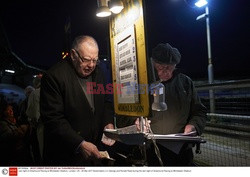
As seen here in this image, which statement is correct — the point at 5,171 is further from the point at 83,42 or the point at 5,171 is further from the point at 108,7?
the point at 108,7

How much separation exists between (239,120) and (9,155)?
2.50 metres

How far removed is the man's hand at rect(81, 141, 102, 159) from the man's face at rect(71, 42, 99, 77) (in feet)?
1.47

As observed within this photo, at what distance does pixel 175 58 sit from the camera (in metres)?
1.44

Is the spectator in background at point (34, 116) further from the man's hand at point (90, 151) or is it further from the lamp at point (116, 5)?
the lamp at point (116, 5)

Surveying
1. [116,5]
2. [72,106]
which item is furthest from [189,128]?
[116,5]

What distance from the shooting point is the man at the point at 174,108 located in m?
1.43

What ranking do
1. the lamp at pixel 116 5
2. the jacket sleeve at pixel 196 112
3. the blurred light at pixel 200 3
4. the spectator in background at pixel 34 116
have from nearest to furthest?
1. the lamp at pixel 116 5
2. the jacket sleeve at pixel 196 112
3. the spectator in background at pixel 34 116
4. the blurred light at pixel 200 3

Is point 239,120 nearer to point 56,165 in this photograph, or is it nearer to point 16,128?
point 56,165

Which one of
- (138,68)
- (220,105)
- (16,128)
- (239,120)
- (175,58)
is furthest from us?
(16,128)

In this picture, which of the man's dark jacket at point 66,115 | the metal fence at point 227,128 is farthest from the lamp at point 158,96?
the metal fence at point 227,128

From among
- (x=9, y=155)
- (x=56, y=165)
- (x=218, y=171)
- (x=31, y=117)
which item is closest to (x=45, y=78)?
(x=56, y=165)

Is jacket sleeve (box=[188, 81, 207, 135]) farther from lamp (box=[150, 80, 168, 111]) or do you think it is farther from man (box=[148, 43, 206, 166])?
lamp (box=[150, 80, 168, 111])

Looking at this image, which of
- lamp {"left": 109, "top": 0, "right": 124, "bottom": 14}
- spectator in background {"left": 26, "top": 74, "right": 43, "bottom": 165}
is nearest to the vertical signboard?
lamp {"left": 109, "top": 0, "right": 124, "bottom": 14}

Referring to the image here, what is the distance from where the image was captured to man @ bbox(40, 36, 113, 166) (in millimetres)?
1226
